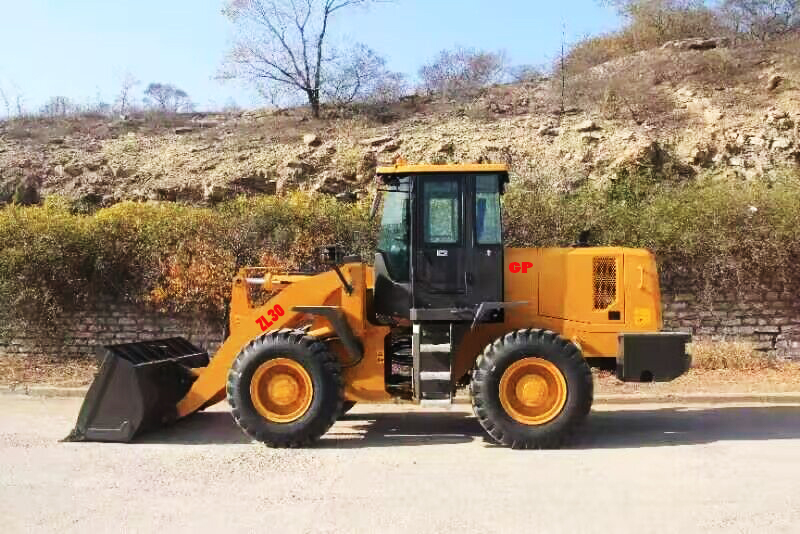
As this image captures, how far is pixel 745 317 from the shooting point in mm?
12836

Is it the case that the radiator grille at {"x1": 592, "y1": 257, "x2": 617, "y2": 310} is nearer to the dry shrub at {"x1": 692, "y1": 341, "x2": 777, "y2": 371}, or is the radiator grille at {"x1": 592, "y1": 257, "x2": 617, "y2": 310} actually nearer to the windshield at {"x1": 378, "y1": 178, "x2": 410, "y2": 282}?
the windshield at {"x1": 378, "y1": 178, "x2": 410, "y2": 282}

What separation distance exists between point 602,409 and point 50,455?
6.30 m

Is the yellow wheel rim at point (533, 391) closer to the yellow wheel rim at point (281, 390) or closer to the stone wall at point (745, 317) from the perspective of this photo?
the yellow wheel rim at point (281, 390)

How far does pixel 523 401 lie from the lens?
7.73 meters

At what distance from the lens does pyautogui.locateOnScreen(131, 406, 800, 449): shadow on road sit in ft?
26.5

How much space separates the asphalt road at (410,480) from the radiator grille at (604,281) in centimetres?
140

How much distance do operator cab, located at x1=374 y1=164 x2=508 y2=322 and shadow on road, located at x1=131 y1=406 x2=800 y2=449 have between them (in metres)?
1.39

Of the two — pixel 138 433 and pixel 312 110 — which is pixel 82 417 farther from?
pixel 312 110

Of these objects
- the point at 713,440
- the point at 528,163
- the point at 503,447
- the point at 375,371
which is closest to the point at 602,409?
the point at 713,440

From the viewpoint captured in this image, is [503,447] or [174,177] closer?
[503,447]

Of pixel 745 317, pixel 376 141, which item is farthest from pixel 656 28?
pixel 745 317

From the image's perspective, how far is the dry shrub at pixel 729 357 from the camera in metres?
12.1

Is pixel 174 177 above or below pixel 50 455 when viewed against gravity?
above

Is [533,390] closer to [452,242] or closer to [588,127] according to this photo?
[452,242]
